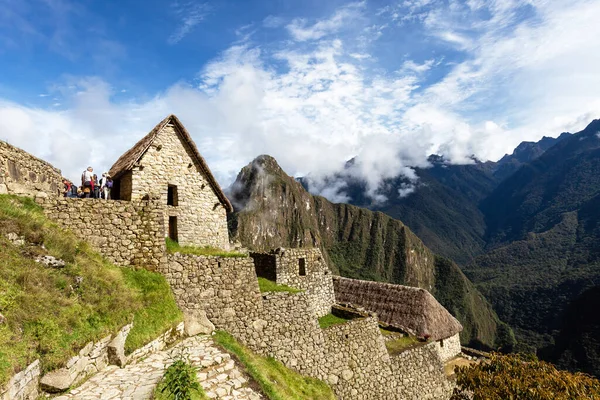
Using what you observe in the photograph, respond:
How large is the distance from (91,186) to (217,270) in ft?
18.9

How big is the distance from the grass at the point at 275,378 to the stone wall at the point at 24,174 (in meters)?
6.54

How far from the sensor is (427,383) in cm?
1562

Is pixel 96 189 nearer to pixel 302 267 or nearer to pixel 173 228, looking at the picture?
pixel 173 228

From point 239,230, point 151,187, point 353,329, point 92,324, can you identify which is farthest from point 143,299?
point 239,230

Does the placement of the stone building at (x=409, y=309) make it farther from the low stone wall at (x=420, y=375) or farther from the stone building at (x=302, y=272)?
the stone building at (x=302, y=272)

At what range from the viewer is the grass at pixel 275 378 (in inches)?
322

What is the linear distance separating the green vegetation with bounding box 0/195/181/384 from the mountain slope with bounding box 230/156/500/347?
113m

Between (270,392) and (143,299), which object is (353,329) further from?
(143,299)

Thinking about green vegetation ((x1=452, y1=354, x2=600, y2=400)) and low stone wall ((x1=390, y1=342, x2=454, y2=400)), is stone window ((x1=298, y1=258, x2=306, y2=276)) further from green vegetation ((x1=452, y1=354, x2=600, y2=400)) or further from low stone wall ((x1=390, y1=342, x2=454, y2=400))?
green vegetation ((x1=452, y1=354, x2=600, y2=400))

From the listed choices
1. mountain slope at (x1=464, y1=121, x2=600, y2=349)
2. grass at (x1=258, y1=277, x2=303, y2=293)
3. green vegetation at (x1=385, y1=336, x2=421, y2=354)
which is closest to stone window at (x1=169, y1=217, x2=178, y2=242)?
grass at (x1=258, y1=277, x2=303, y2=293)

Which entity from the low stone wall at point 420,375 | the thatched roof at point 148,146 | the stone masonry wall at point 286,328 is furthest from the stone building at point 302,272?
the low stone wall at point 420,375

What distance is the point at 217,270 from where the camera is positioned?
1071 cm

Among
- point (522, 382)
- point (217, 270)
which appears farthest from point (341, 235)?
point (217, 270)

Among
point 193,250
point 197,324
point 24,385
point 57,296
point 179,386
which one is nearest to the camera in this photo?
point 24,385
